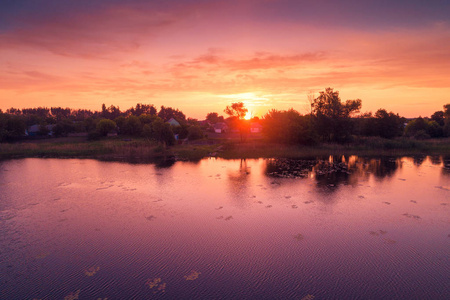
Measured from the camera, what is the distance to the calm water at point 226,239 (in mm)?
9438

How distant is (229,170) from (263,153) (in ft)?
55.8

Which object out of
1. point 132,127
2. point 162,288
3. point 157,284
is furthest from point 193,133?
point 162,288

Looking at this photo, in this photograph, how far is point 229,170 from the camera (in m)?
33.6

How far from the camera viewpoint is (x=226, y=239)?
13312 mm

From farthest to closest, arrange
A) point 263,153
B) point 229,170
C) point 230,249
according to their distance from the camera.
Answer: point 263,153 < point 229,170 < point 230,249

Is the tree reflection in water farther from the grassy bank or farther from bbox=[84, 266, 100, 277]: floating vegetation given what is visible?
bbox=[84, 266, 100, 277]: floating vegetation

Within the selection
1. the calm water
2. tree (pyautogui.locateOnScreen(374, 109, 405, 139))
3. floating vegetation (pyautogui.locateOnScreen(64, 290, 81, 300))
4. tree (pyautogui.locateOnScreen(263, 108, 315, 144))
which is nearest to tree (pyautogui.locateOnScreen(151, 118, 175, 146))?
tree (pyautogui.locateOnScreen(263, 108, 315, 144))

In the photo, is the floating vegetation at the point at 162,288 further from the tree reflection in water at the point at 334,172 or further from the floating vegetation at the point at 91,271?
the tree reflection in water at the point at 334,172

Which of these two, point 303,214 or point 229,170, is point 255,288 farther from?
point 229,170

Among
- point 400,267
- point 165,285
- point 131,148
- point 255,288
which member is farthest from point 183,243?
point 131,148

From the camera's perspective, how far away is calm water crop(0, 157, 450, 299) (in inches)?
372

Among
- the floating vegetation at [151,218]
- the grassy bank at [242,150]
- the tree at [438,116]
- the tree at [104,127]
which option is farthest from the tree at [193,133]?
the tree at [438,116]

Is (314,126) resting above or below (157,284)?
above

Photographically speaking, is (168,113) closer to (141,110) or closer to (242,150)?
(141,110)
